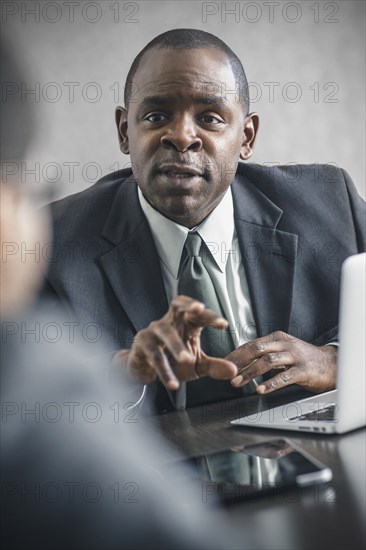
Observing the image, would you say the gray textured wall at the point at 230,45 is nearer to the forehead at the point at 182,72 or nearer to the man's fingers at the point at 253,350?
the forehead at the point at 182,72

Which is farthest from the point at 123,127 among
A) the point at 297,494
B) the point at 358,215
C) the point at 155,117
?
the point at 297,494

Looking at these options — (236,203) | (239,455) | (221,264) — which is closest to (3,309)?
(239,455)

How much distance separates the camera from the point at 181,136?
176cm

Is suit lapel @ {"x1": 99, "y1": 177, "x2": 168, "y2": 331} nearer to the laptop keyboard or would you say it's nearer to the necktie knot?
the necktie knot

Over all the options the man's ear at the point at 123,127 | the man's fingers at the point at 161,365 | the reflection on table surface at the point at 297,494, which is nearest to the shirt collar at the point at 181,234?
the man's ear at the point at 123,127

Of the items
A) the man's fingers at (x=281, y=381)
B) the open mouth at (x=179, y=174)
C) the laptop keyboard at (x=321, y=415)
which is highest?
the open mouth at (x=179, y=174)

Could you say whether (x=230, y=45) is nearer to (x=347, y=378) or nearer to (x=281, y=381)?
(x=281, y=381)

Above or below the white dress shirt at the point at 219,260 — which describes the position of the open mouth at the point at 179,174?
above

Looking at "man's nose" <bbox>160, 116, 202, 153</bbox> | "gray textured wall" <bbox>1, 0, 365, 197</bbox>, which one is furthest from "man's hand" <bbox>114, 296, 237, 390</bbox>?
"gray textured wall" <bbox>1, 0, 365, 197</bbox>

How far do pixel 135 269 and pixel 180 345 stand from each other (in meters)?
0.63

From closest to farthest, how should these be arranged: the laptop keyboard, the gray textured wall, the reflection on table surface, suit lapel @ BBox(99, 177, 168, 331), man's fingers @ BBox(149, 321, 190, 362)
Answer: the reflection on table surface, man's fingers @ BBox(149, 321, 190, 362), the laptop keyboard, suit lapel @ BBox(99, 177, 168, 331), the gray textured wall

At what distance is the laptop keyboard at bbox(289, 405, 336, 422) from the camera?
4.19ft

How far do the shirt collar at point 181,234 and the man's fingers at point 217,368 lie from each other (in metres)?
0.57

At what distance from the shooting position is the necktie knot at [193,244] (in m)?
1.77
